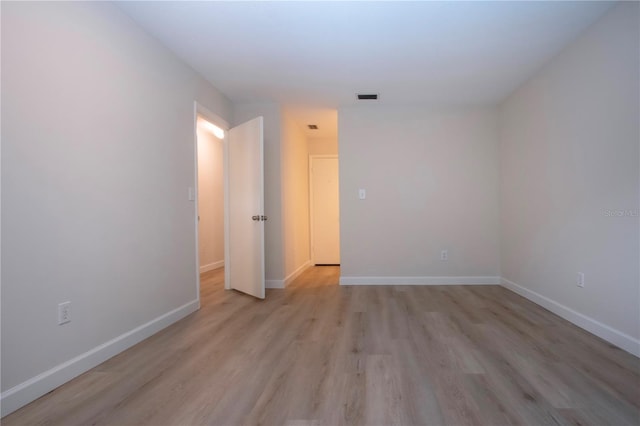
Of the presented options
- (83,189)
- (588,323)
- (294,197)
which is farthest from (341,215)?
(83,189)

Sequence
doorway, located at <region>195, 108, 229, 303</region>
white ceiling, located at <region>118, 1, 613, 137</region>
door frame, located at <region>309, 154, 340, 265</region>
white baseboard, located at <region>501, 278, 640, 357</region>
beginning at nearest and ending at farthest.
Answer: white baseboard, located at <region>501, 278, 640, 357</region>, white ceiling, located at <region>118, 1, 613, 137</region>, doorway, located at <region>195, 108, 229, 303</region>, door frame, located at <region>309, 154, 340, 265</region>

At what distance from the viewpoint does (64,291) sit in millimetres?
1731

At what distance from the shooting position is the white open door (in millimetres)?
3430

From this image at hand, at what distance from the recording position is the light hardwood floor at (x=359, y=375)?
55.5 inches

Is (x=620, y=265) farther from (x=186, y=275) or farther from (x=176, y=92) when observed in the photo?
(x=176, y=92)

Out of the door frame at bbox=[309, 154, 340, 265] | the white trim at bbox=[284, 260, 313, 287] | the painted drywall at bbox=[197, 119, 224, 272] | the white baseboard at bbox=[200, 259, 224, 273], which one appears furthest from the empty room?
the door frame at bbox=[309, 154, 340, 265]

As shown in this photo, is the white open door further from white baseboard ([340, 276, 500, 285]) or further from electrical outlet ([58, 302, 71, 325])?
electrical outlet ([58, 302, 71, 325])

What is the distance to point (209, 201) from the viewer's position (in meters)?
5.51

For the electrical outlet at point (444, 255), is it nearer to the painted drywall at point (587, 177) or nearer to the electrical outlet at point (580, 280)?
the painted drywall at point (587, 177)

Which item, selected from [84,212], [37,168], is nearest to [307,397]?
[84,212]

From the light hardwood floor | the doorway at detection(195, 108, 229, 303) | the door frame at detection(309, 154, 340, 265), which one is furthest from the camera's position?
the door frame at detection(309, 154, 340, 265)

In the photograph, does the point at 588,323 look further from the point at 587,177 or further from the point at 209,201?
the point at 209,201

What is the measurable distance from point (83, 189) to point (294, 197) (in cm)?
301

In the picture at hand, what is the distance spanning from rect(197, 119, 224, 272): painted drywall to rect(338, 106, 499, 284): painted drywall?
2.34 metres
